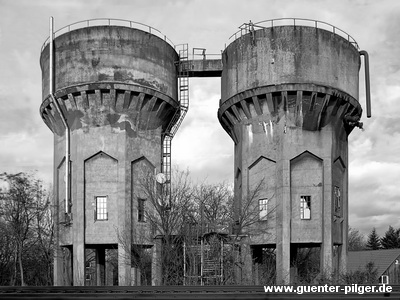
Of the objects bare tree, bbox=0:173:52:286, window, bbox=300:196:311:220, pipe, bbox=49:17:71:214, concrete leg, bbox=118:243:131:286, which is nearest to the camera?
window, bbox=300:196:311:220

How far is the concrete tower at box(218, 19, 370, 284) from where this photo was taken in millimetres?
30016

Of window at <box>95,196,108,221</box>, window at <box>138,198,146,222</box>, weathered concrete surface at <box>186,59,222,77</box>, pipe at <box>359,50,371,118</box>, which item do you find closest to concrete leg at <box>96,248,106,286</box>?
window at <box>95,196,108,221</box>

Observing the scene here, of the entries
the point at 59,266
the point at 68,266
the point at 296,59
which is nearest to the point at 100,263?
the point at 68,266

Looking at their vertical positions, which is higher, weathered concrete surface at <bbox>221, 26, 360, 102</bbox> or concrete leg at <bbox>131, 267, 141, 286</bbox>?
weathered concrete surface at <bbox>221, 26, 360, 102</bbox>

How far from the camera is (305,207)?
3034cm

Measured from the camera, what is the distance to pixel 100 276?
35.3 meters

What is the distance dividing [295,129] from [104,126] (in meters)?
10.8

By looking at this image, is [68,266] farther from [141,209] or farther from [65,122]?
[65,122]

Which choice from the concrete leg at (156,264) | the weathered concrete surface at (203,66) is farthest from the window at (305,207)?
the weathered concrete surface at (203,66)

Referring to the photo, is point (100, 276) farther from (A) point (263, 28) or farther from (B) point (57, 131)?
(A) point (263, 28)

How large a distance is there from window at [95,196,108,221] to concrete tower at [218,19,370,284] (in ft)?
25.6

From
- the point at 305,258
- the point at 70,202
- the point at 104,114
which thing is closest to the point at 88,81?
the point at 104,114

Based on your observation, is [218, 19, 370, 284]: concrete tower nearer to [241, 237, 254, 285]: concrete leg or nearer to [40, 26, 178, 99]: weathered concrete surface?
[241, 237, 254, 285]: concrete leg

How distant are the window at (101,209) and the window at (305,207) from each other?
36.1ft
